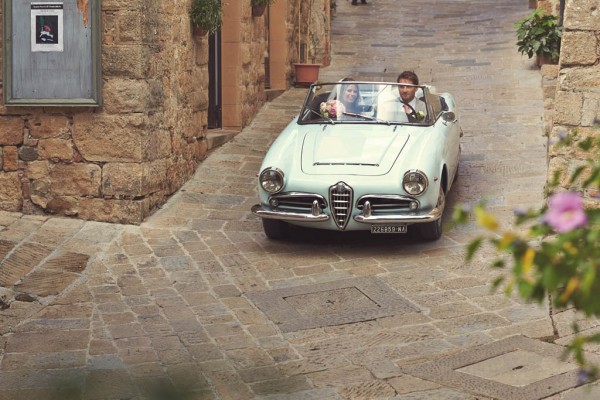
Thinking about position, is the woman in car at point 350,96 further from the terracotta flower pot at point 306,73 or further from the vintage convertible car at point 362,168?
the terracotta flower pot at point 306,73

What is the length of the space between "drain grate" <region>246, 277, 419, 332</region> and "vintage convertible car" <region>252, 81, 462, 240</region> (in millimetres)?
712

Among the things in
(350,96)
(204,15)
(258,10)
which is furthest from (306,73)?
(350,96)

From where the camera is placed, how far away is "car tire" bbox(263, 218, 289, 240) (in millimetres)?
9184

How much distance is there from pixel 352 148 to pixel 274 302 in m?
1.94

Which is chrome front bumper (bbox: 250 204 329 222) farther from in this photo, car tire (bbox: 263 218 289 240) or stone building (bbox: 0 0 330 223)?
stone building (bbox: 0 0 330 223)

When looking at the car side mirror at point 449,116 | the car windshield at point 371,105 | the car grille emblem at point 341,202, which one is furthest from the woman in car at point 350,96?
the car grille emblem at point 341,202

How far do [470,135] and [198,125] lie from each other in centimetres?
321

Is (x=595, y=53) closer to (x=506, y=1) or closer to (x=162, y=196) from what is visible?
(x=162, y=196)

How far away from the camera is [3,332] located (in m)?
6.89

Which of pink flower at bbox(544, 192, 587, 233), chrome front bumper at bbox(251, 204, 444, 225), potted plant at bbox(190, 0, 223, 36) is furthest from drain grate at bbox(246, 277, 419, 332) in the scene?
pink flower at bbox(544, 192, 587, 233)

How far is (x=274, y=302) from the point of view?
7.64 meters

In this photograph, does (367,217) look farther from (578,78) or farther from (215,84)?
(215,84)

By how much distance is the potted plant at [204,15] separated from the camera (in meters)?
10.7

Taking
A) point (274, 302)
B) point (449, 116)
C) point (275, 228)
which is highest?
point (449, 116)
